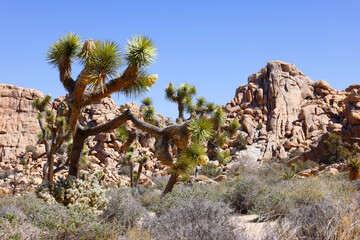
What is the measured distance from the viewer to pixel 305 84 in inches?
1934

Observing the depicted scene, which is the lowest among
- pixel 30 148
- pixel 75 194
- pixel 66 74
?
pixel 75 194

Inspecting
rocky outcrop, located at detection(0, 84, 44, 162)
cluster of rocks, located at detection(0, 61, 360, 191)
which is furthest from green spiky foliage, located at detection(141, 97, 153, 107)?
rocky outcrop, located at detection(0, 84, 44, 162)

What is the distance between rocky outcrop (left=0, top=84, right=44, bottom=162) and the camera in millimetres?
45062

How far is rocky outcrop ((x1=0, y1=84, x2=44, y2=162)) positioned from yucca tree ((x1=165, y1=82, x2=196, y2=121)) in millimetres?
37271

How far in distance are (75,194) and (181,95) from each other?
8.44m

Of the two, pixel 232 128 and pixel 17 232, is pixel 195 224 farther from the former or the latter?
pixel 232 128

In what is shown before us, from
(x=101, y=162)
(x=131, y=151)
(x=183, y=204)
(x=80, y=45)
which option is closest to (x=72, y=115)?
(x=80, y=45)

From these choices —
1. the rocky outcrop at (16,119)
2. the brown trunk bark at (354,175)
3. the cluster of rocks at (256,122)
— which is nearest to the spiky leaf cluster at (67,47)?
the brown trunk bark at (354,175)

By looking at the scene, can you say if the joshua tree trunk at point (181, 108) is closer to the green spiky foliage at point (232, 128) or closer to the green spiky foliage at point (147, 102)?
the green spiky foliage at point (147, 102)

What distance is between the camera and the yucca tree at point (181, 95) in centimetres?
1447

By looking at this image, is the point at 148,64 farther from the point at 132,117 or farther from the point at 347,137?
the point at 347,137

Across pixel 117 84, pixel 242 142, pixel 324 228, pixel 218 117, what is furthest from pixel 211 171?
pixel 324 228

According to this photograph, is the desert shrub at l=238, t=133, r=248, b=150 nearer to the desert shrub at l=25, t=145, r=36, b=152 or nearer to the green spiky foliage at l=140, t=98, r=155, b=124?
the desert shrub at l=25, t=145, r=36, b=152

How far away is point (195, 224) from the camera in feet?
14.1
